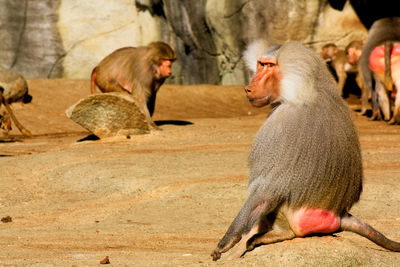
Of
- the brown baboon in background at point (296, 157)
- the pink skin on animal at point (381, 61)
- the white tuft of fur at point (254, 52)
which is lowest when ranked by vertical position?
the pink skin on animal at point (381, 61)

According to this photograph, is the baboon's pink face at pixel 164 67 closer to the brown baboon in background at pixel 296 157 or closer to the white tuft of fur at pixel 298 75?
the brown baboon in background at pixel 296 157

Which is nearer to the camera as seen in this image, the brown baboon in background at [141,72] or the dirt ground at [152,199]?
the dirt ground at [152,199]

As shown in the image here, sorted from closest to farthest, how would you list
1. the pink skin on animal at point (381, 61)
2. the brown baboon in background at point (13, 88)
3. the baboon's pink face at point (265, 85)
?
the baboon's pink face at point (265, 85)
the pink skin on animal at point (381, 61)
the brown baboon in background at point (13, 88)

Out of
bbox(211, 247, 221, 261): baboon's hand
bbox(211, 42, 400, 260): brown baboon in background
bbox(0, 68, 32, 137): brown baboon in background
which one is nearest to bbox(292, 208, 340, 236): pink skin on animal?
bbox(211, 42, 400, 260): brown baboon in background

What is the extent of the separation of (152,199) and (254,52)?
98.7 inches

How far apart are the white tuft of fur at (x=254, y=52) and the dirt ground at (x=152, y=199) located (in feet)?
2.99

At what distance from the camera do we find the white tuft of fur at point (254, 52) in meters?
3.44

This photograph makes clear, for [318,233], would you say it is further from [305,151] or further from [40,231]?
A: [40,231]

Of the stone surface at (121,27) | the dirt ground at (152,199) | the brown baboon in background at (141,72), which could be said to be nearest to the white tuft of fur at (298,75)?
the dirt ground at (152,199)

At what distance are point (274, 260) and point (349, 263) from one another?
0.37 meters

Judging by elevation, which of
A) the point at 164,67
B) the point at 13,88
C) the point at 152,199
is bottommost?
the point at 13,88

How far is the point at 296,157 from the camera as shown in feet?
10.0

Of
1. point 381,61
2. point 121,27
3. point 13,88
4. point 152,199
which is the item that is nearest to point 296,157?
point 152,199

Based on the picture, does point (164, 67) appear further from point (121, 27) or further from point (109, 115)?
point (121, 27)
